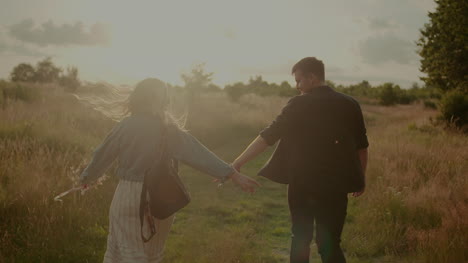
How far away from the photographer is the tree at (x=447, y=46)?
17281 millimetres

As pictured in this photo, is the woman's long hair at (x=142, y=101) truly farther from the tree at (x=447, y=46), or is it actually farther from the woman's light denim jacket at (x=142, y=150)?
the tree at (x=447, y=46)

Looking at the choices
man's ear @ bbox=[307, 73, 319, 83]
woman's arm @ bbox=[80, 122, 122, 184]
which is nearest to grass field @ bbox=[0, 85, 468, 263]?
woman's arm @ bbox=[80, 122, 122, 184]

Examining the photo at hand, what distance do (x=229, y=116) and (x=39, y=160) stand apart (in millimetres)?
11804

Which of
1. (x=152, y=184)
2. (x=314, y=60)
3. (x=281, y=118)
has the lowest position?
(x=152, y=184)

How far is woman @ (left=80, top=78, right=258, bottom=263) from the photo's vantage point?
10.2 ft

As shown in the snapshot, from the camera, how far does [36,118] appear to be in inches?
393

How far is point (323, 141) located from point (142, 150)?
1514 mm

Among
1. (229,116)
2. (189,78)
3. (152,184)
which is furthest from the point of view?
(189,78)

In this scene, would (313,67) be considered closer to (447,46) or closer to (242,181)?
(242,181)

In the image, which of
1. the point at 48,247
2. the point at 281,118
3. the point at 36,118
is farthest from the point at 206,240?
the point at 36,118

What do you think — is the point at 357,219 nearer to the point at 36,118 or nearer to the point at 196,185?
the point at 196,185

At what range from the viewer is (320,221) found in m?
3.44

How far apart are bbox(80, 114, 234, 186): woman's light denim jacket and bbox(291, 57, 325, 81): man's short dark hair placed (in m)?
1.11

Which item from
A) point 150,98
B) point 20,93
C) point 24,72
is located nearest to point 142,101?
point 150,98
